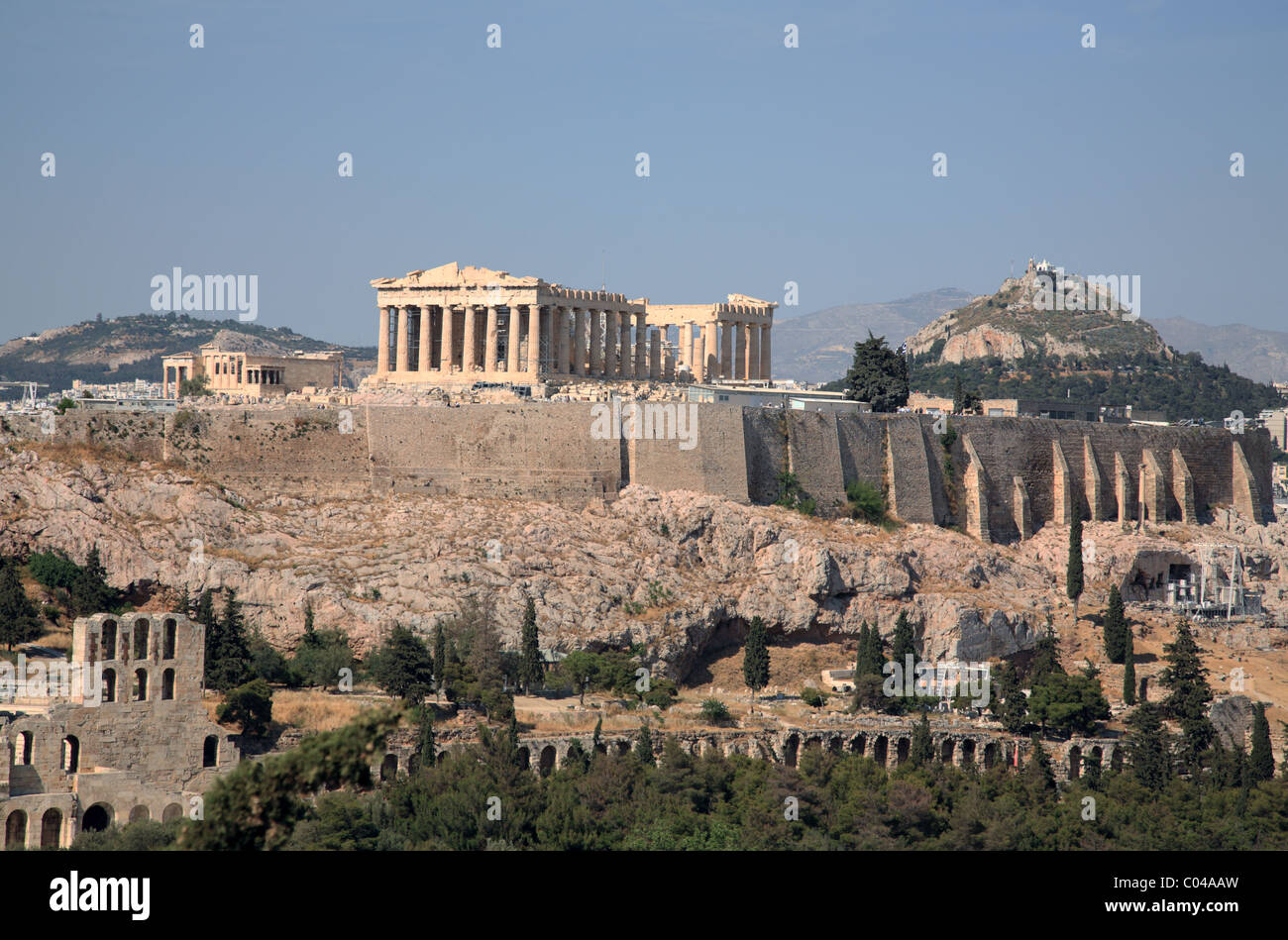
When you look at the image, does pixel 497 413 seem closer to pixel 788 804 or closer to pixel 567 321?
pixel 567 321

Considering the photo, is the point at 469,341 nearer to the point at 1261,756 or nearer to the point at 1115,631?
the point at 1115,631

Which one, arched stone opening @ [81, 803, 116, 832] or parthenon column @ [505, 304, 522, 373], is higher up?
parthenon column @ [505, 304, 522, 373]

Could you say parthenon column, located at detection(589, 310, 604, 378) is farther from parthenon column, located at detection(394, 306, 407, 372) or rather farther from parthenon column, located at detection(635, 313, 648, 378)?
parthenon column, located at detection(394, 306, 407, 372)

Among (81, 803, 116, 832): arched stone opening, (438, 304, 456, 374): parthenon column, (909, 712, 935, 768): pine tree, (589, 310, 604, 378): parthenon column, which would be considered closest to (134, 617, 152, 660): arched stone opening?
(81, 803, 116, 832): arched stone opening

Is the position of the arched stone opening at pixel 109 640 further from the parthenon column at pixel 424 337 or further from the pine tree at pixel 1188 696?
the pine tree at pixel 1188 696
